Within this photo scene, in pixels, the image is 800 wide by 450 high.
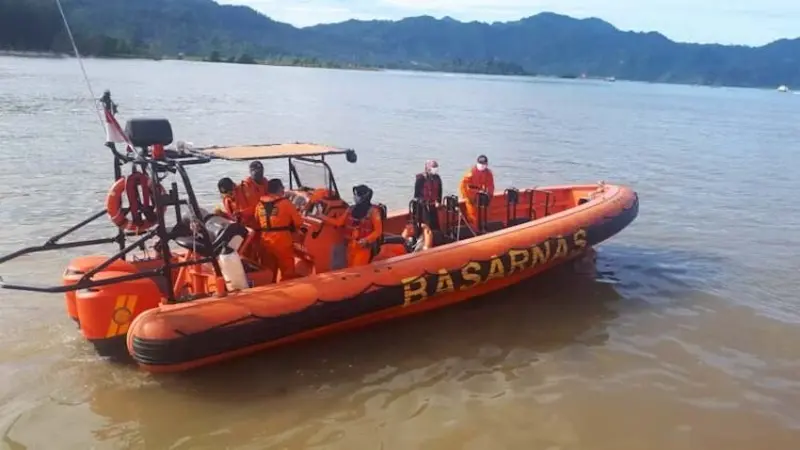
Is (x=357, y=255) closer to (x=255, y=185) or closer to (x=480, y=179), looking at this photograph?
(x=255, y=185)

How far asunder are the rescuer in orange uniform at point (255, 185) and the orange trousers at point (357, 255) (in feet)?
3.18

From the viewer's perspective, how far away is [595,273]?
927 centimetres

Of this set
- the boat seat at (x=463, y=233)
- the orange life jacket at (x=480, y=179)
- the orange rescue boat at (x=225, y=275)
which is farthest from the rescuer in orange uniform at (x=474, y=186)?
the orange rescue boat at (x=225, y=275)

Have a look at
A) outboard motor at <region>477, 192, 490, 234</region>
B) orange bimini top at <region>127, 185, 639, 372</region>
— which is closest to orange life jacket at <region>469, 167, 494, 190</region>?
outboard motor at <region>477, 192, 490, 234</region>

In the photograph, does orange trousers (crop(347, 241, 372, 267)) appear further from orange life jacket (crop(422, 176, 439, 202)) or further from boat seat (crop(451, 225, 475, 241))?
boat seat (crop(451, 225, 475, 241))

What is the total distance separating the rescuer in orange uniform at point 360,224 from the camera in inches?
266

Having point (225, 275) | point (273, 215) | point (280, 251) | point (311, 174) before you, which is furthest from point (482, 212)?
point (225, 275)

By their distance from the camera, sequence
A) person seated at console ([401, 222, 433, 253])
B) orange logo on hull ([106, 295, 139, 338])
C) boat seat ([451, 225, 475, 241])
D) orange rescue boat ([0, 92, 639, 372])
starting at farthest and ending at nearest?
boat seat ([451, 225, 475, 241]) → person seated at console ([401, 222, 433, 253]) → orange logo on hull ([106, 295, 139, 338]) → orange rescue boat ([0, 92, 639, 372])

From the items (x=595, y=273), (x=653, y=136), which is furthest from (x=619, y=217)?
(x=653, y=136)

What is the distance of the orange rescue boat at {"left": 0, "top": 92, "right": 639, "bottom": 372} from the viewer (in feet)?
18.5

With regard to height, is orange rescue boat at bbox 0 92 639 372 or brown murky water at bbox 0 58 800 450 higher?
orange rescue boat at bbox 0 92 639 372

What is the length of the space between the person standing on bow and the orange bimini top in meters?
0.43

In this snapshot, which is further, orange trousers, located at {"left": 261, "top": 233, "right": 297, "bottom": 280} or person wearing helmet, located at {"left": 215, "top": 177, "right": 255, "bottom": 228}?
person wearing helmet, located at {"left": 215, "top": 177, "right": 255, "bottom": 228}

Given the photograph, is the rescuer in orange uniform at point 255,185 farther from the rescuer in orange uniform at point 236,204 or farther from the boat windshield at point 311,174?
the boat windshield at point 311,174
